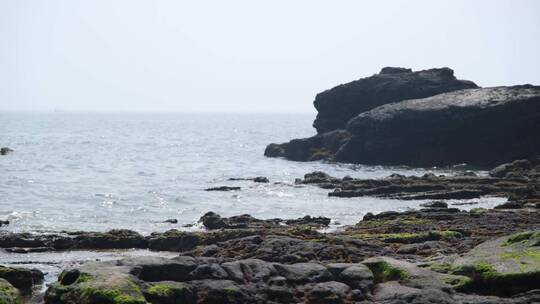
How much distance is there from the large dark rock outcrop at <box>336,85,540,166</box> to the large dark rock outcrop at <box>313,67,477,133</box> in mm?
11396

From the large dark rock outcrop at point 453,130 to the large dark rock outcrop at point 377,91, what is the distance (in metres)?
11.4

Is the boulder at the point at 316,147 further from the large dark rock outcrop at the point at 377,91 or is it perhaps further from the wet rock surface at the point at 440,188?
the wet rock surface at the point at 440,188

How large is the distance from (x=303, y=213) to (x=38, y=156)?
70986mm

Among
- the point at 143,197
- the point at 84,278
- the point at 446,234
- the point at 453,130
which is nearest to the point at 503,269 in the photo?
the point at 446,234

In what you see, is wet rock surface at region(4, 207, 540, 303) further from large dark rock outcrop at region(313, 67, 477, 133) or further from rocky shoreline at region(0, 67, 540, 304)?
large dark rock outcrop at region(313, 67, 477, 133)

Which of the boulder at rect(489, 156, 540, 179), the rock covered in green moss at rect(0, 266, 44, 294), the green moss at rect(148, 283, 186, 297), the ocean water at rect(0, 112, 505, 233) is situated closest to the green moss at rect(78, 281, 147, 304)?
the green moss at rect(148, 283, 186, 297)

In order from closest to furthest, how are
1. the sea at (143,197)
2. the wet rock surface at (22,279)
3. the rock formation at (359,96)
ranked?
1. the wet rock surface at (22,279)
2. the sea at (143,197)
3. the rock formation at (359,96)

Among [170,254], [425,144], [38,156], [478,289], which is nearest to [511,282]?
[478,289]

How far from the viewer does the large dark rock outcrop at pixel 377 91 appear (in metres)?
118

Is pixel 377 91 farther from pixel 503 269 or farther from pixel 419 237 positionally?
pixel 503 269

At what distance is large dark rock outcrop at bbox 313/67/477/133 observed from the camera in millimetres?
117625

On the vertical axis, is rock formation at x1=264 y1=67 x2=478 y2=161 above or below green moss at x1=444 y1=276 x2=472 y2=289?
above

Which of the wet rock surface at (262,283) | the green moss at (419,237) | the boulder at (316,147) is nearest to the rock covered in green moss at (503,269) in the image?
the wet rock surface at (262,283)

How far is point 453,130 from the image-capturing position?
9931 cm
